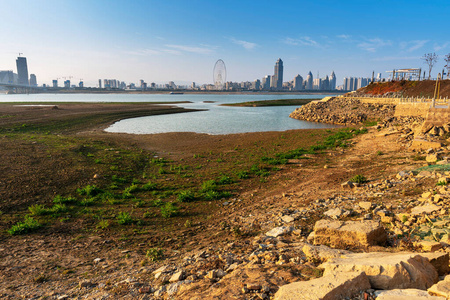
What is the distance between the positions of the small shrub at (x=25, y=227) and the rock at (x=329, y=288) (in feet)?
31.7

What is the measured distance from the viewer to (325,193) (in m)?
12.4

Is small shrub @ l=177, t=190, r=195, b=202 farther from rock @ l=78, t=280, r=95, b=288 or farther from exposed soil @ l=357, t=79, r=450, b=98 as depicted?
exposed soil @ l=357, t=79, r=450, b=98

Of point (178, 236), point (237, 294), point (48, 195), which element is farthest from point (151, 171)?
point (237, 294)

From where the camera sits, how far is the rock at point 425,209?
8.33 meters

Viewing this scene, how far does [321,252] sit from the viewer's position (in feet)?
20.8

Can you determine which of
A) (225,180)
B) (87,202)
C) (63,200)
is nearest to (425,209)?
(225,180)

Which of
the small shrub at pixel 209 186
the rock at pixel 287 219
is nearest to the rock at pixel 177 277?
the rock at pixel 287 219

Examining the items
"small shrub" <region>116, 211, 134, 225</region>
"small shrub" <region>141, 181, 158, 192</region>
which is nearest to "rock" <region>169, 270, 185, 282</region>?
"small shrub" <region>116, 211, 134, 225</region>

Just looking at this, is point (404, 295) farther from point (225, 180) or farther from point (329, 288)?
point (225, 180)

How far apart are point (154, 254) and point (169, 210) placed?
3973 millimetres

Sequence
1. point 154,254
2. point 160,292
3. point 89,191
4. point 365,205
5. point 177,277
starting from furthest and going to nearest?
point 89,191
point 365,205
point 154,254
point 177,277
point 160,292

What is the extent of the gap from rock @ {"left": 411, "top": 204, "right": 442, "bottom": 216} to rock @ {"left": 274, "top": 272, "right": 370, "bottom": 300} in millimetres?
5380

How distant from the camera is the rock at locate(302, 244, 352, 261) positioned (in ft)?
20.1

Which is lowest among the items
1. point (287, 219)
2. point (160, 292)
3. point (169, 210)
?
point (169, 210)
